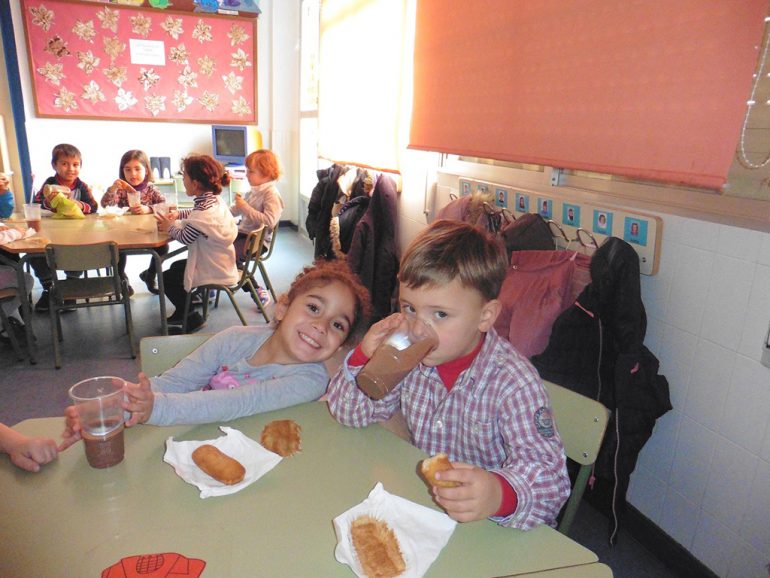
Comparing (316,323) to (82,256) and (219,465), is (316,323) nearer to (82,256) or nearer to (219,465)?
(219,465)

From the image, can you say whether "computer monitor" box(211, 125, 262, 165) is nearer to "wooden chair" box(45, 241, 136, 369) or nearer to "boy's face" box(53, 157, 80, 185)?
"boy's face" box(53, 157, 80, 185)

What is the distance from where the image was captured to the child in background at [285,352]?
1.40m

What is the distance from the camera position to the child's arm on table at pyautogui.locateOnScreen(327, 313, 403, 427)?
4.24 ft

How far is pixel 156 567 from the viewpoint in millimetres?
841

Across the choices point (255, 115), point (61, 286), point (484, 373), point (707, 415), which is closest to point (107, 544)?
point (484, 373)

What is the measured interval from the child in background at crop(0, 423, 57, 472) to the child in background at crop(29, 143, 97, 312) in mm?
3520

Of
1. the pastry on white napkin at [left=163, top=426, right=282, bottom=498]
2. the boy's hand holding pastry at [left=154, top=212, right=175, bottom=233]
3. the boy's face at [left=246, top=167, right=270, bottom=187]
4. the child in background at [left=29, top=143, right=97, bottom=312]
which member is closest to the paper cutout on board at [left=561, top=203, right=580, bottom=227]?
the pastry on white napkin at [left=163, top=426, right=282, bottom=498]

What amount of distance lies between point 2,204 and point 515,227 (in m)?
3.88

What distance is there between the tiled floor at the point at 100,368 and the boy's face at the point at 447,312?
1.32 metres

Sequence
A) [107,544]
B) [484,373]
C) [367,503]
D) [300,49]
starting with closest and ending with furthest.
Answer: [107,544] → [367,503] → [484,373] → [300,49]

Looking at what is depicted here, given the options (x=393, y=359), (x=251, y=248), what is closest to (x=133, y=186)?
(x=251, y=248)

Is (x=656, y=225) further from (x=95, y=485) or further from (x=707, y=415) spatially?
(x=95, y=485)

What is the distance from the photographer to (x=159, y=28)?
6555 millimetres

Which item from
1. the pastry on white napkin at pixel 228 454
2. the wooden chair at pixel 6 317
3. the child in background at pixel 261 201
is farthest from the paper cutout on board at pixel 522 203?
the wooden chair at pixel 6 317
